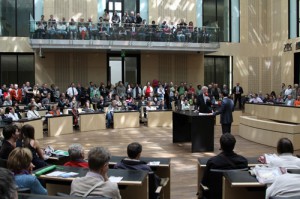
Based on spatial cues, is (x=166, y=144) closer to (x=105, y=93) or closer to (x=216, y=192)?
(x=216, y=192)

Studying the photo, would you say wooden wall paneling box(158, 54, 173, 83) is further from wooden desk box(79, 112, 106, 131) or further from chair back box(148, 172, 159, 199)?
chair back box(148, 172, 159, 199)

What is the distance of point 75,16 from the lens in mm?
23047

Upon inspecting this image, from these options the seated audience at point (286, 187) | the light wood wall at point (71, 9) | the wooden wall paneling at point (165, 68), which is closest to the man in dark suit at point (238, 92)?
the wooden wall paneling at point (165, 68)

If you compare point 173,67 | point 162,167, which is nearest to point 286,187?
point 162,167

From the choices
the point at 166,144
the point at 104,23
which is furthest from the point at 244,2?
the point at 166,144

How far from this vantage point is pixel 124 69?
80.7 feet

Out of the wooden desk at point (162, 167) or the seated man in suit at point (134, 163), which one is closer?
the seated man in suit at point (134, 163)

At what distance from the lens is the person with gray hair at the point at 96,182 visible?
3.24m

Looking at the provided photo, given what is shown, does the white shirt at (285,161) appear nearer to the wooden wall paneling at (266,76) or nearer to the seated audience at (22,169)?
the seated audience at (22,169)

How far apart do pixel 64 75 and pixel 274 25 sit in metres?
14.6

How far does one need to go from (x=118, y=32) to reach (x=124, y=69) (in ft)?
13.7

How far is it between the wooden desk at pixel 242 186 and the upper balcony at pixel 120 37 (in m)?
17.0

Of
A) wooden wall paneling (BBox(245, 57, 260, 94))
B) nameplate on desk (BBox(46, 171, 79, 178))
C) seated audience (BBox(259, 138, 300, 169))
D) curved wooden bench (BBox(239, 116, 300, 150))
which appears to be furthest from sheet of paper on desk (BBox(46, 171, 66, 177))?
wooden wall paneling (BBox(245, 57, 260, 94))

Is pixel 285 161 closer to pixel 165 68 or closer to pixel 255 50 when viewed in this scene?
pixel 165 68
